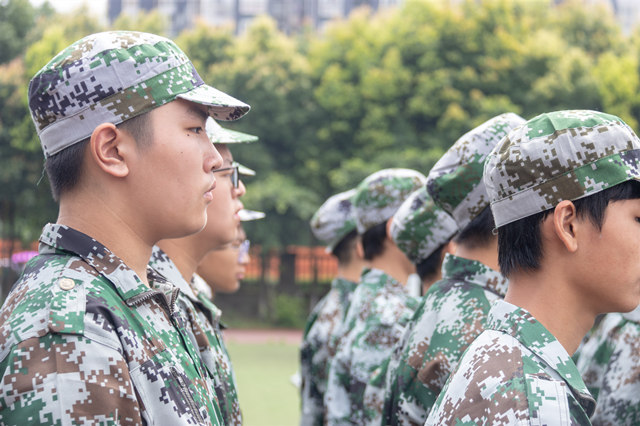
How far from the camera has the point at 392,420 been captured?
128 inches

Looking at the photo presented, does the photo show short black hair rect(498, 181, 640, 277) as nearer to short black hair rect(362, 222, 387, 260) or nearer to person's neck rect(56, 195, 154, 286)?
person's neck rect(56, 195, 154, 286)

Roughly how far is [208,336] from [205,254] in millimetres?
532

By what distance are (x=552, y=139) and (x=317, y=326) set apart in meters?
4.42

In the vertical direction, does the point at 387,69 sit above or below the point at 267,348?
above

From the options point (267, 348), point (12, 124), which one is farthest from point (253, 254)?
point (12, 124)

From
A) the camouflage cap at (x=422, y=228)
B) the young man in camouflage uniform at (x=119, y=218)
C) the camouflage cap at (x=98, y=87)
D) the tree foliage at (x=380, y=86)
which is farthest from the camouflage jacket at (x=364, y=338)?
the tree foliage at (x=380, y=86)

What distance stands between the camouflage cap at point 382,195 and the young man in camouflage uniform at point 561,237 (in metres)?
2.91

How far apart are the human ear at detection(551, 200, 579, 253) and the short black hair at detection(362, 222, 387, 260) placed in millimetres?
3061

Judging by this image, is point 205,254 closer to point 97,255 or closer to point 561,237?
point 97,255

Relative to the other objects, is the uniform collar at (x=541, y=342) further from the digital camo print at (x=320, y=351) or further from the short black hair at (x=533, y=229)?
the digital camo print at (x=320, y=351)

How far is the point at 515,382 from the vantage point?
1766 millimetres

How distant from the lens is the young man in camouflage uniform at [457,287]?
2984 mm

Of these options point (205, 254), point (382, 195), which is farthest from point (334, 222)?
point (205, 254)

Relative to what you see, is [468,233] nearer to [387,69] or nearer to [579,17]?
[387,69]
